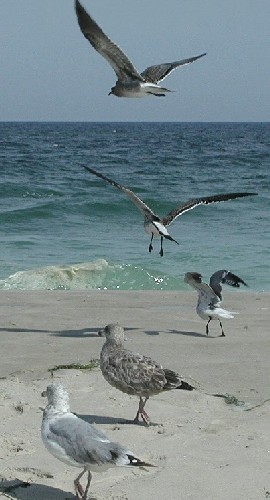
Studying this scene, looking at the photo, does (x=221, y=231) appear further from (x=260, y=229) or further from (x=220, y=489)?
(x=220, y=489)

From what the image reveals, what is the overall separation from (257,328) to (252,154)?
1543 inches

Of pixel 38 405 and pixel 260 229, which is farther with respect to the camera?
pixel 260 229

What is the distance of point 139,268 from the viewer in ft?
44.9

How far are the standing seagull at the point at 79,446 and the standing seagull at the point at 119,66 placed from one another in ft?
12.2

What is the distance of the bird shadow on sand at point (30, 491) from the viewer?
4.74 m

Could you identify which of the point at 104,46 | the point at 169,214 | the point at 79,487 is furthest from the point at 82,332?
the point at 79,487

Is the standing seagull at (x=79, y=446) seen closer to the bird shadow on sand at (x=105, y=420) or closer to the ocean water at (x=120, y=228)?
the bird shadow on sand at (x=105, y=420)

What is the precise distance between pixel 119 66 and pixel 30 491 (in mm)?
4409

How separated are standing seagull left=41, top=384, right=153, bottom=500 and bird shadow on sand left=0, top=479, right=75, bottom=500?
0.13 m

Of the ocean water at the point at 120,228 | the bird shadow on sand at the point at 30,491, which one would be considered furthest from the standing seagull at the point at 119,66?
the ocean water at the point at 120,228

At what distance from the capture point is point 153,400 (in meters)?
6.54

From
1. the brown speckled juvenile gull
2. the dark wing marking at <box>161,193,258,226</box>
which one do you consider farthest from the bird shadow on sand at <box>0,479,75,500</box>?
the dark wing marking at <box>161,193,258,226</box>

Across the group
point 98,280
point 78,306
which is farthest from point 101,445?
point 98,280

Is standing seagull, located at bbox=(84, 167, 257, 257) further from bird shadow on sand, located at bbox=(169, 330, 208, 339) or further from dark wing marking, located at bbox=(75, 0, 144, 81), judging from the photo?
dark wing marking, located at bbox=(75, 0, 144, 81)
